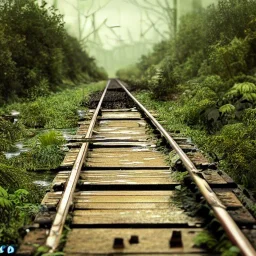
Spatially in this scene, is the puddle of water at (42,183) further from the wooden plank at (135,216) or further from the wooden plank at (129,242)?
the wooden plank at (129,242)

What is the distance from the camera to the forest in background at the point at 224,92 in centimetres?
610

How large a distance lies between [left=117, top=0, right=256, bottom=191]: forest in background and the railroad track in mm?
505

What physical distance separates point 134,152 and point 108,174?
138cm

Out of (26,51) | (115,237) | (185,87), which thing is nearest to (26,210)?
(115,237)

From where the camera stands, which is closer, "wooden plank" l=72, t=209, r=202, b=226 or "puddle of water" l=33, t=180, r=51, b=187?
"wooden plank" l=72, t=209, r=202, b=226

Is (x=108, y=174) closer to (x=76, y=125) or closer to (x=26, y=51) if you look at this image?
(x=76, y=125)

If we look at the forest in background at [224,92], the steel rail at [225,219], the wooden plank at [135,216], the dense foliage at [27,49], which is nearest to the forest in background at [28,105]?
the dense foliage at [27,49]

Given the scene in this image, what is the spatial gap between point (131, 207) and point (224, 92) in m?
7.76

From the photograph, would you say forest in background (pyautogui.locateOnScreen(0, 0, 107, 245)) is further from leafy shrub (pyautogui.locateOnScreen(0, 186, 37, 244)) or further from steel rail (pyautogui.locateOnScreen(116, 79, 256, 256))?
steel rail (pyautogui.locateOnScreen(116, 79, 256, 256))

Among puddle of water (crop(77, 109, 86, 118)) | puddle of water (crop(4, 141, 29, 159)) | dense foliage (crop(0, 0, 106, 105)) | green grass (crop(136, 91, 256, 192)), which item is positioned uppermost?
dense foliage (crop(0, 0, 106, 105))

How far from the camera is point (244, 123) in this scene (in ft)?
24.0

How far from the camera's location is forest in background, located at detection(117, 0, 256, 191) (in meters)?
6.10

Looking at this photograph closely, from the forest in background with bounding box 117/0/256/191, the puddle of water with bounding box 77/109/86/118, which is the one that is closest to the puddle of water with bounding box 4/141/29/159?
the forest in background with bounding box 117/0/256/191

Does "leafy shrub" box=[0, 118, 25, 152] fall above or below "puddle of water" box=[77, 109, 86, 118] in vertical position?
above
